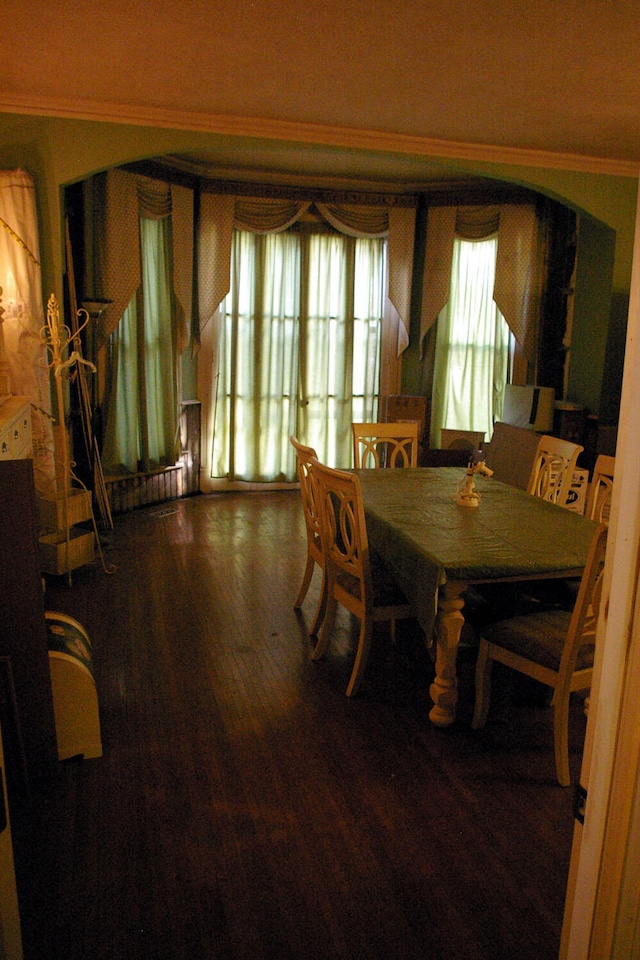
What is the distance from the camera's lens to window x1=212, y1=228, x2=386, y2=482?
645 centimetres

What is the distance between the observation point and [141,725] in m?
2.78

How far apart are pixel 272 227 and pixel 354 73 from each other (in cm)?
278

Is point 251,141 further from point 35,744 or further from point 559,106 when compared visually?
point 35,744

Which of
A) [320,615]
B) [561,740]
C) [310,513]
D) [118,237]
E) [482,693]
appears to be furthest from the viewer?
[118,237]

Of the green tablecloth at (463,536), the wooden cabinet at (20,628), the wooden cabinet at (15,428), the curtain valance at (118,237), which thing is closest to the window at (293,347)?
the curtain valance at (118,237)

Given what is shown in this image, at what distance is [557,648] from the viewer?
100 inches

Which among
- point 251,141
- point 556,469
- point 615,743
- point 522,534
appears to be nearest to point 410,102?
point 251,141

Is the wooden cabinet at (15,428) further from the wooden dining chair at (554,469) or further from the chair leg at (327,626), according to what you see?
the wooden dining chair at (554,469)

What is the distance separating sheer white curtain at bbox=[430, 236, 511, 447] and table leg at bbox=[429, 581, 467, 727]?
164 inches

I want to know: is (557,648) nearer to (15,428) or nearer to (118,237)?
(15,428)

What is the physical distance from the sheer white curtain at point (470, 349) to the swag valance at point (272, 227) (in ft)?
1.44

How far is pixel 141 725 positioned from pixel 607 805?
2117mm

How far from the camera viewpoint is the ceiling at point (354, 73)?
9.64ft

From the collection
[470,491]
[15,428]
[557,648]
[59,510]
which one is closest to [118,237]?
[59,510]
